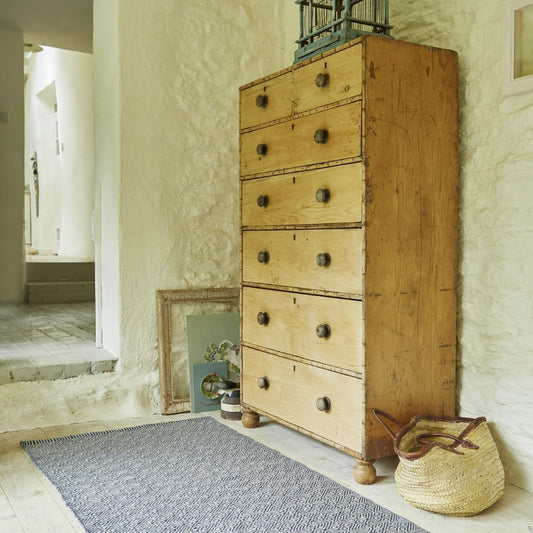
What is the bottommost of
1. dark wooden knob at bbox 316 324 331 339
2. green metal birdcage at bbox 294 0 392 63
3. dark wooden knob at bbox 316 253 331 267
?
dark wooden knob at bbox 316 324 331 339

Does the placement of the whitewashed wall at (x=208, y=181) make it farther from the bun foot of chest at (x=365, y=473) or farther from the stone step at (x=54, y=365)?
the bun foot of chest at (x=365, y=473)

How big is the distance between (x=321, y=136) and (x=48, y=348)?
1.90 metres

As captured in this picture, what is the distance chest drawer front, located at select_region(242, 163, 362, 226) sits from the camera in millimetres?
2133

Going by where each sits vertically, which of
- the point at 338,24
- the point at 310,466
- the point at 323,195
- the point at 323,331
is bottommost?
the point at 310,466

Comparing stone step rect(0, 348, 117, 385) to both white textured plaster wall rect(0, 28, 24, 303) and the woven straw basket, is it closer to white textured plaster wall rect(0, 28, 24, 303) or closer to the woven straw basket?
the woven straw basket

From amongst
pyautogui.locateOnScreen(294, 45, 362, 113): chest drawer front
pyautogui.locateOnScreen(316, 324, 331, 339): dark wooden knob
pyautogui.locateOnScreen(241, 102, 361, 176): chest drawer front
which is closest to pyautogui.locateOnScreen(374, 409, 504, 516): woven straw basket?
pyautogui.locateOnScreen(316, 324, 331, 339): dark wooden knob

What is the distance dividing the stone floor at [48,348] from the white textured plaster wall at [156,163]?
2.3 inches

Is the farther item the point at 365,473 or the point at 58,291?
the point at 58,291

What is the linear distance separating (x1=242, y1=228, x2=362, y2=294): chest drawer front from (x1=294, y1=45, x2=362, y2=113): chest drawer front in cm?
48

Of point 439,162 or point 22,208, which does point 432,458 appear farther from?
point 22,208

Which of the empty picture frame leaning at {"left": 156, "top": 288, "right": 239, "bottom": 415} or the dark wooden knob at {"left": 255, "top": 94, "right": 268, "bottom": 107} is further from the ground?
the dark wooden knob at {"left": 255, "top": 94, "right": 268, "bottom": 107}

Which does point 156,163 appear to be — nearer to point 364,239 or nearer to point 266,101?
point 266,101

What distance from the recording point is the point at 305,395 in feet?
7.77

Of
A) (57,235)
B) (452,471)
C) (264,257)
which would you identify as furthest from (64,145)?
(452,471)
